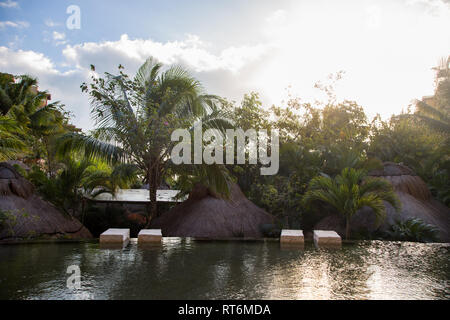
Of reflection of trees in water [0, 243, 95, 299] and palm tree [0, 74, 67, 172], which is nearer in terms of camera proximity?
reflection of trees in water [0, 243, 95, 299]

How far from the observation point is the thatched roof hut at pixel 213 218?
36.9 feet

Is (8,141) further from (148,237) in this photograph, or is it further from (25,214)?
(148,237)

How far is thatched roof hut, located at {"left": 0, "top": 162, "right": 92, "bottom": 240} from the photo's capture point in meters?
8.95

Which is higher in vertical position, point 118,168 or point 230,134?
point 230,134

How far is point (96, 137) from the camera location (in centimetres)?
987

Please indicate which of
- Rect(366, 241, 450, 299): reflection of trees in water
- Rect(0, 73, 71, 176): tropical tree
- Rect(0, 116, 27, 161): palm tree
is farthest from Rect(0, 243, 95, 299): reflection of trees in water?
Rect(0, 73, 71, 176): tropical tree

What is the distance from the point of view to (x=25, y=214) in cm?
890

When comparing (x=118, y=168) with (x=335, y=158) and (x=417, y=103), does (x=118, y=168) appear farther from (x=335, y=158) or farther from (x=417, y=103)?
(x=417, y=103)

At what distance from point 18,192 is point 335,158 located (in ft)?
31.4

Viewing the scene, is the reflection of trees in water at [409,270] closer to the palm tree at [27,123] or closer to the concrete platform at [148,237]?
the concrete platform at [148,237]

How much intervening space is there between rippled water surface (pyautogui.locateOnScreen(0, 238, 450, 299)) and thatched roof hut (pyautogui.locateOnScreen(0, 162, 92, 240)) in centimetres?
229

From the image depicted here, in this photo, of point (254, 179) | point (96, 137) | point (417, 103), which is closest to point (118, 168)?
point (96, 137)

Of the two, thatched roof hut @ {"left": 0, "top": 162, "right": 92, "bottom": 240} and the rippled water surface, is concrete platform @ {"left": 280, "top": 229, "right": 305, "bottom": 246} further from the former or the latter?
thatched roof hut @ {"left": 0, "top": 162, "right": 92, "bottom": 240}

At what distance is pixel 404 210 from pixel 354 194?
7.41 ft
